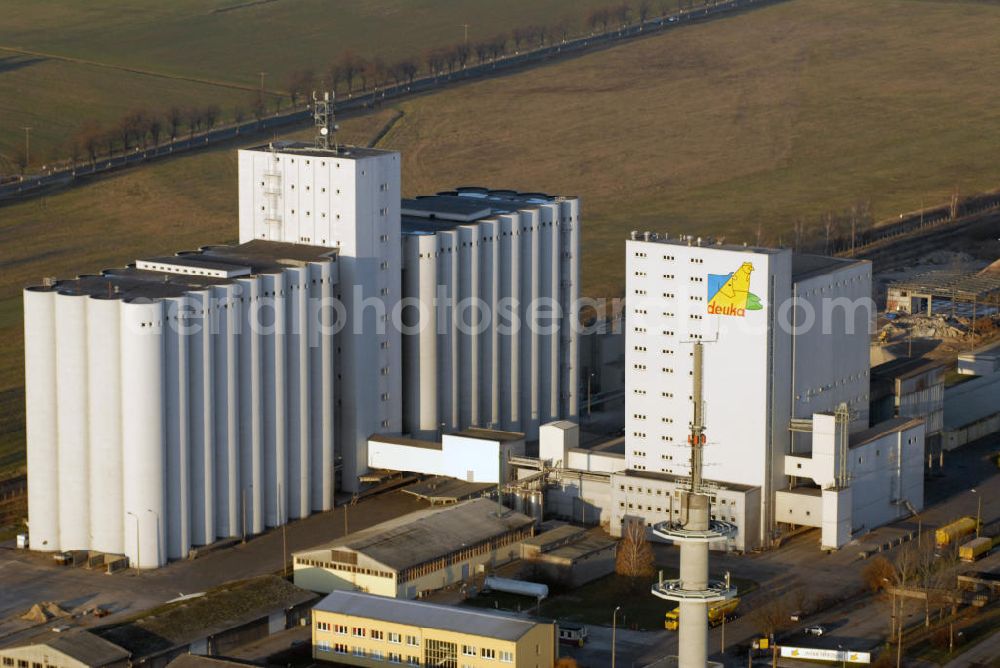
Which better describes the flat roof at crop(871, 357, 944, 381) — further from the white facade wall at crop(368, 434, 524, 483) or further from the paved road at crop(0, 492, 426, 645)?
the paved road at crop(0, 492, 426, 645)

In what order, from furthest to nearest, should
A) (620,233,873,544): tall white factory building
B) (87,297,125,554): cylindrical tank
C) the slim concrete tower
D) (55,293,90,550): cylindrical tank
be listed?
(620,233,873,544): tall white factory building → (55,293,90,550): cylindrical tank → (87,297,125,554): cylindrical tank → the slim concrete tower

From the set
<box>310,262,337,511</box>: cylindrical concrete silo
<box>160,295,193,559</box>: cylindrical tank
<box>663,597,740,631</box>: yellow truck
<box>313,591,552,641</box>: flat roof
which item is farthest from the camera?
<box>310,262,337,511</box>: cylindrical concrete silo

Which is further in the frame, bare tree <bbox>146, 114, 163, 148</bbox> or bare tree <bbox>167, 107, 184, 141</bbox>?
bare tree <bbox>167, 107, 184, 141</bbox>

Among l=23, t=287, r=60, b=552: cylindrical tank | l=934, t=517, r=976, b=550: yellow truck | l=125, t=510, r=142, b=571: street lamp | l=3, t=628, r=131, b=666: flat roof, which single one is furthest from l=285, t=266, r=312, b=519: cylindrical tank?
l=934, t=517, r=976, b=550: yellow truck

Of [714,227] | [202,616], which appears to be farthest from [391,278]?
[714,227]

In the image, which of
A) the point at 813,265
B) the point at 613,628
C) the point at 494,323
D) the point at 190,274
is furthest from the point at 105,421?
the point at 813,265

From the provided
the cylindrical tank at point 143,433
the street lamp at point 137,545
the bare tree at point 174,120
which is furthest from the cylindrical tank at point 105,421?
the bare tree at point 174,120

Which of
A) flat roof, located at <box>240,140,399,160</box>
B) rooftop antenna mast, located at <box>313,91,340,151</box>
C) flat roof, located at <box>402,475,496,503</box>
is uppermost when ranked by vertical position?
rooftop antenna mast, located at <box>313,91,340,151</box>
